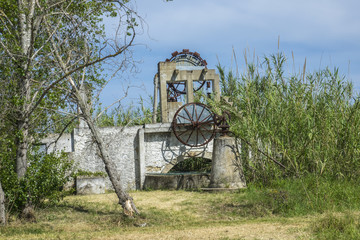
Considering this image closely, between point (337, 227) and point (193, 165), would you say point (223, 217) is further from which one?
point (193, 165)

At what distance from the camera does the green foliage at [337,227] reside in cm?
583

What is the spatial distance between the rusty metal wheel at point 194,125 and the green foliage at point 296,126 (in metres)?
2.52

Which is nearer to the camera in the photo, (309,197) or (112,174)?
(309,197)

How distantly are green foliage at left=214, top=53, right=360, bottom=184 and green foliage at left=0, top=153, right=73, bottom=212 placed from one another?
468cm

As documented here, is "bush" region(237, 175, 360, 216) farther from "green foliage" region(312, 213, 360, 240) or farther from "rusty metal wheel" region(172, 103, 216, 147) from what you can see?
"rusty metal wheel" region(172, 103, 216, 147)

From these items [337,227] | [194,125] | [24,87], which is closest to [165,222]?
[337,227]

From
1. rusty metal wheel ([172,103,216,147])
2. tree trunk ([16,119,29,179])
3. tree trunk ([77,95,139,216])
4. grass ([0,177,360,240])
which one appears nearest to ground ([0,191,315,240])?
grass ([0,177,360,240])

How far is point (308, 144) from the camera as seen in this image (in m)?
9.78

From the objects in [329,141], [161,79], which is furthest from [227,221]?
[161,79]

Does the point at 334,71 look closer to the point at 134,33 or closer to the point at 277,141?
the point at 277,141

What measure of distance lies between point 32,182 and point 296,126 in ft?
19.8

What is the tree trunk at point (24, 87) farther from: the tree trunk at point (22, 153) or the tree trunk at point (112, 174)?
the tree trunk at point (112, 174)

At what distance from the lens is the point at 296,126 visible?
400 inches

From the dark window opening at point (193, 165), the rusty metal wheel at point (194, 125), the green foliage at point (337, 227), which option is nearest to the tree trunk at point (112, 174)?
the green foliage at point (337, 227)
